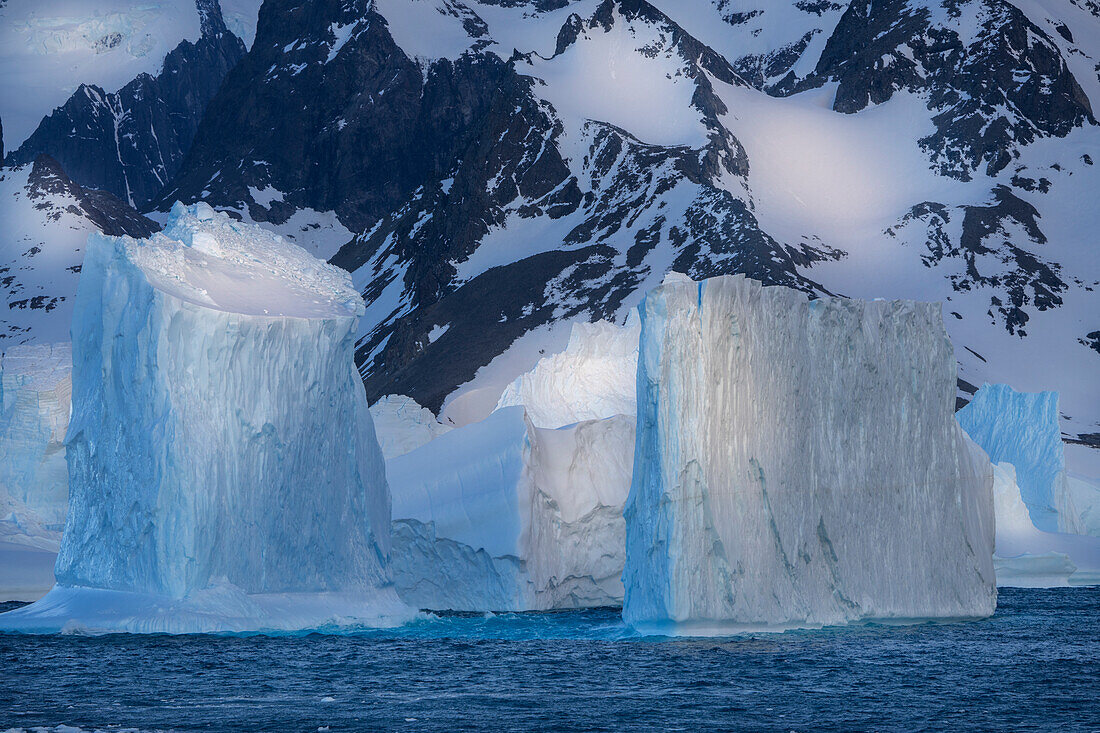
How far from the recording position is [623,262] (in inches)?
4916

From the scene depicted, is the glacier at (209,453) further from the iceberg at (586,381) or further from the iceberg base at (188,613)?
the iceberg at (586,381)

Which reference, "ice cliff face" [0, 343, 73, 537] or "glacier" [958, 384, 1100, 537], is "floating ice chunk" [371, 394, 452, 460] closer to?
"ice cliff face" [0, 343, 73, 537]

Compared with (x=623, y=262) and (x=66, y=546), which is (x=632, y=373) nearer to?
(x=66, y=546)

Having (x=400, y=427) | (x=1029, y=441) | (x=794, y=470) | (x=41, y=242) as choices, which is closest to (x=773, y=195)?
(x=41, y=242)

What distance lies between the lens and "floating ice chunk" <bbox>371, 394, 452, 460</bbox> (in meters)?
47.7

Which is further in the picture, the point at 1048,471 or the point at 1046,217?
the point at 1046,217

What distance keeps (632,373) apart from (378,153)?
158072 mm

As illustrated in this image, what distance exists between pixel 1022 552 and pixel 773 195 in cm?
9671

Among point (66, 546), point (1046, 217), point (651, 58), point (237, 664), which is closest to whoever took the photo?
point (237, 664)

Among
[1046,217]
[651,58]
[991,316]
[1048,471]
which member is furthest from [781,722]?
[651,58]

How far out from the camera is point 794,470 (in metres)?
28.6

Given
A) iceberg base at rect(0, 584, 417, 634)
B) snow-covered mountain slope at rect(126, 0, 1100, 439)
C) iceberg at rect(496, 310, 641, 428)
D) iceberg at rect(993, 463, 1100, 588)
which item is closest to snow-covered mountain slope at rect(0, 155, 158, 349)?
snow-covered mountain slope at rect(126, 0, 1100, 439)

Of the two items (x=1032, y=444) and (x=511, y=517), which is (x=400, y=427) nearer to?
(x=511, y=517)

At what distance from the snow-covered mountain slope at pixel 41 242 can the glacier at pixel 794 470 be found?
110 metres
